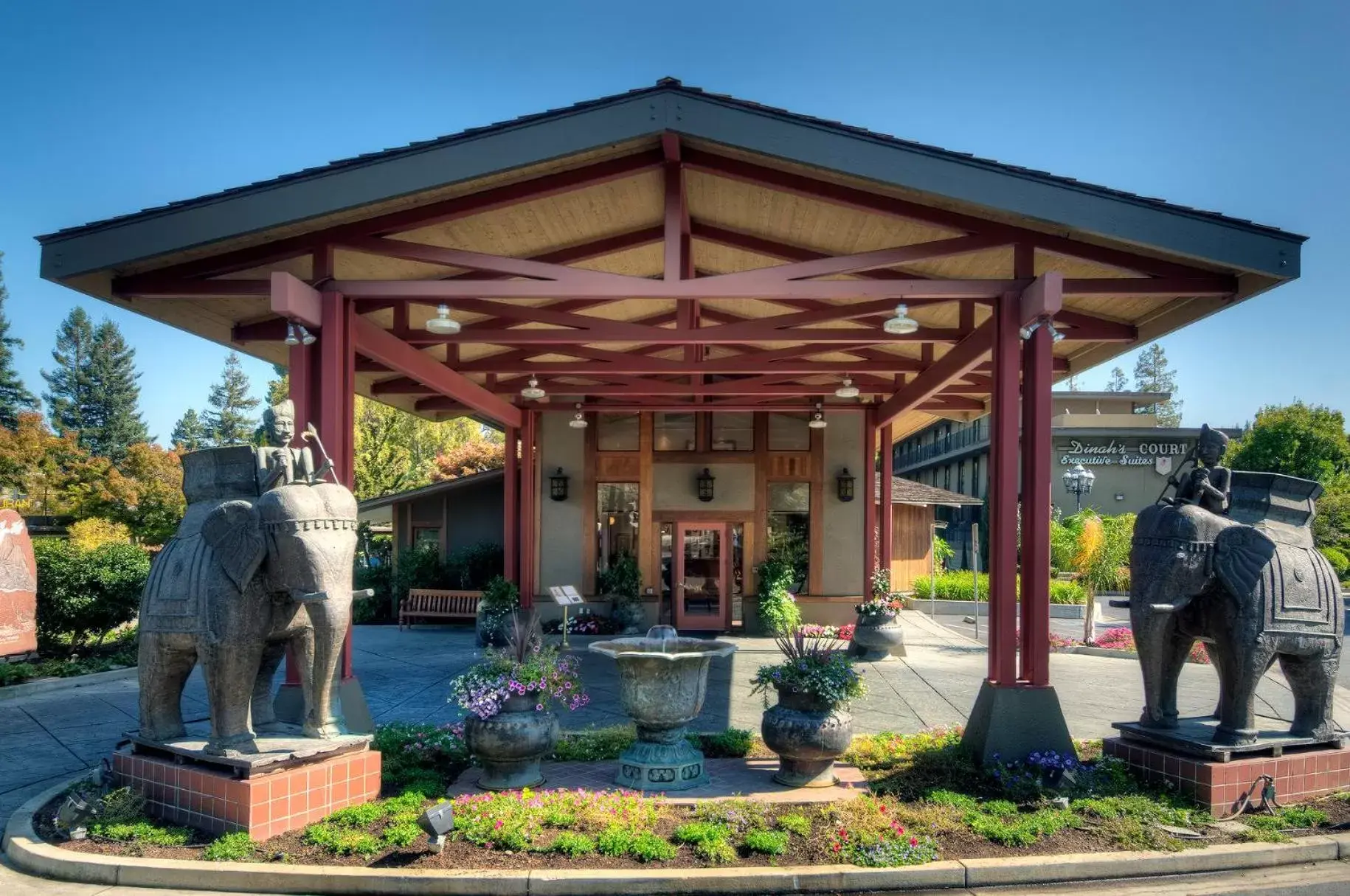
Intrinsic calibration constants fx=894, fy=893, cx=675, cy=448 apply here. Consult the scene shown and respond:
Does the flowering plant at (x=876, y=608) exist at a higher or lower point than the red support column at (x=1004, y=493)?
lower

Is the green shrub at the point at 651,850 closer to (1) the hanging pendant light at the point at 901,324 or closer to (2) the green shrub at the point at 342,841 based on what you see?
(2) the green shrub at the point at 342,841

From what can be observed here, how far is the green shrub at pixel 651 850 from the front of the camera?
5191mm

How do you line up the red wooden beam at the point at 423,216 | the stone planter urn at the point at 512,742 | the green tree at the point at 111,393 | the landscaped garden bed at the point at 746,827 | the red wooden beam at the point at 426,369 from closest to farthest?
1. the landscaped garden bed at the point at 746,827
2. the stone planter urn at the point at 512,742
3. the red wooden beam at the point at 423,216
4. the red wooden beam at the point at 426,369
5. the green tree at the point at 111,393

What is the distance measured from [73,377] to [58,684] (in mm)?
56092

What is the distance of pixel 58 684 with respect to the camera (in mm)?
10531

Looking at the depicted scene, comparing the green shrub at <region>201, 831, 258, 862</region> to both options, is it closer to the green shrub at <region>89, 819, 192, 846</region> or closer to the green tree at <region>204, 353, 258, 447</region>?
the green shrub at <region>89, 819, 192, 846</region>

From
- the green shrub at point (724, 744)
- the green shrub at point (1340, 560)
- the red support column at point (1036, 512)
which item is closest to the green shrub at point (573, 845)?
the green shrub at point (724, 744)

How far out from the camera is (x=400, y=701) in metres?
9.75

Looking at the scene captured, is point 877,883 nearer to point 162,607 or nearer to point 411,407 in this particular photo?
point 162,607

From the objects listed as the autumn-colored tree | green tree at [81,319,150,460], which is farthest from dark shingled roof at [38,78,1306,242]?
green tree at [81,319,150,460]

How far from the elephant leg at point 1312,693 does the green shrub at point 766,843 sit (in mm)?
3810

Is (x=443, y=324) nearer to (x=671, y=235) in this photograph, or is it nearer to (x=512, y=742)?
(x=671, y=235)

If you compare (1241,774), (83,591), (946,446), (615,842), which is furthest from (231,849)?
(946,446)

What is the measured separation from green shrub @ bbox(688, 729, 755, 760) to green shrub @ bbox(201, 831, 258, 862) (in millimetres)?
3487
